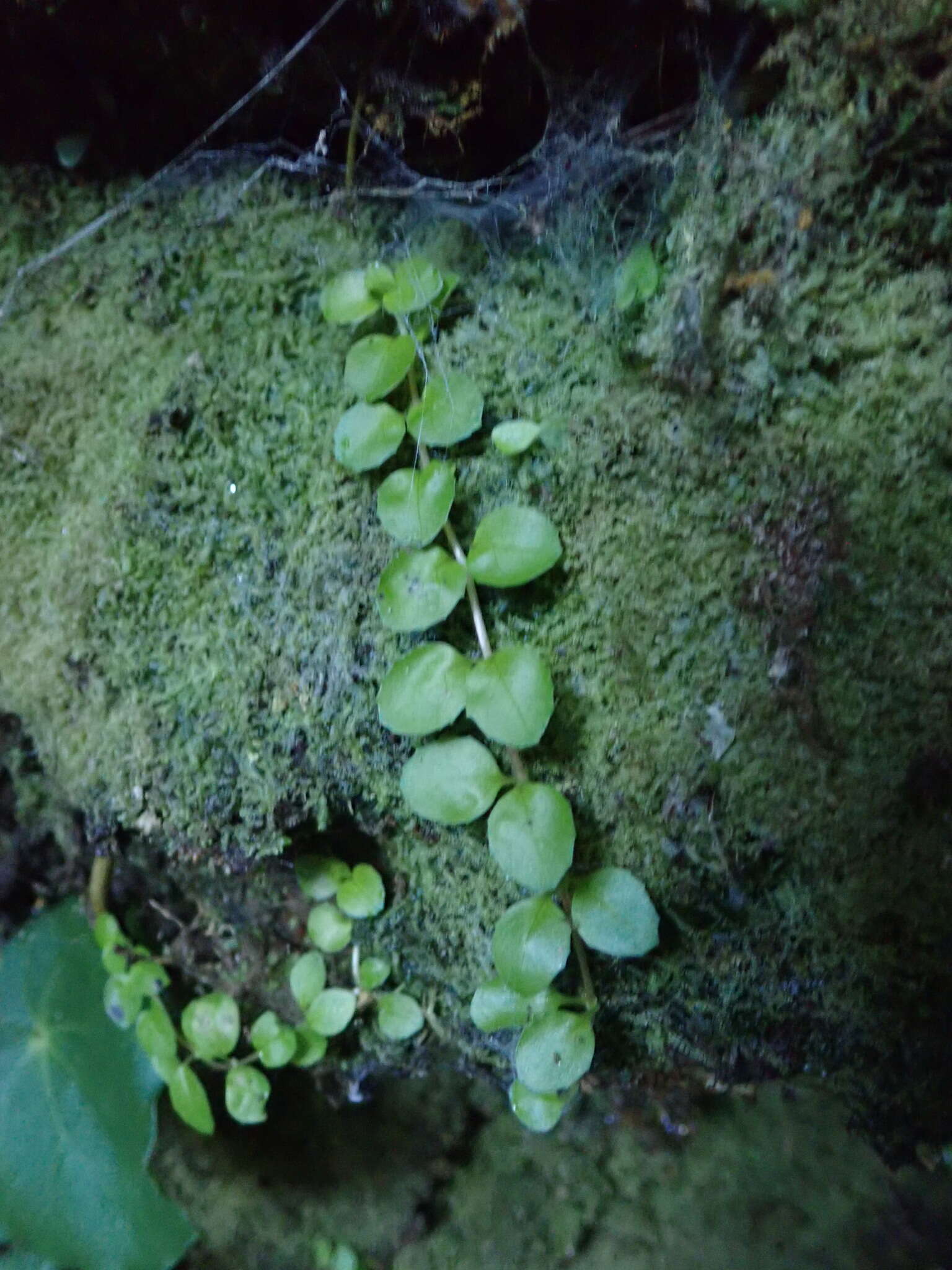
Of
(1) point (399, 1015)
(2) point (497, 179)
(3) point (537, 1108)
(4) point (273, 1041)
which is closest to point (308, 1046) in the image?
(4) point (273, 1041)

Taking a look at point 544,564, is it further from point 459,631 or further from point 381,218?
point 381,218

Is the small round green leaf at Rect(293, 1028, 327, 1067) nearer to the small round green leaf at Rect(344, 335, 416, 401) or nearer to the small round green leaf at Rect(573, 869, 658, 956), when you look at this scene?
the small round green leaf at Rect(573, 869, 658, 956)

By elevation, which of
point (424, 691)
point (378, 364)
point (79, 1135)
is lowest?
point (79, 1135)

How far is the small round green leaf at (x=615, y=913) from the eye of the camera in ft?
2.43

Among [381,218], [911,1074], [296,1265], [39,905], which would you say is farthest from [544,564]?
[296,1265]

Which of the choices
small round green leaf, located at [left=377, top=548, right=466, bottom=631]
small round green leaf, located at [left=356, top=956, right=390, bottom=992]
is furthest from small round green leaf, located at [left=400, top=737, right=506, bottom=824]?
small round green leaf, located at [left=356, top=956, right=390, bottom=992]

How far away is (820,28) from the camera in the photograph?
728mm

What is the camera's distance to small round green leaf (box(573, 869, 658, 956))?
29.1 inches

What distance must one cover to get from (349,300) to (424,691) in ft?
1.60

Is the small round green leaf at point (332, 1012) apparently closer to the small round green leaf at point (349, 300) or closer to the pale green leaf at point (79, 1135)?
the pale green leaf at point (79, 1135)

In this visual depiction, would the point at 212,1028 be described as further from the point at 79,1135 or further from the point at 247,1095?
the point at 79,1135

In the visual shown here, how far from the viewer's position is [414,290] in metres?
0.87

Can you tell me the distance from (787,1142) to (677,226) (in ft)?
4.14

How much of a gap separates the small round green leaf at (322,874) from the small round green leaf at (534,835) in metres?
0.32
